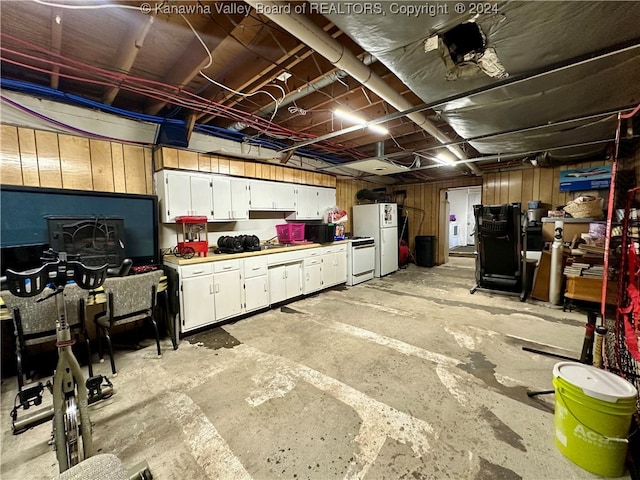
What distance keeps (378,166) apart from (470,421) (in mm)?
4239

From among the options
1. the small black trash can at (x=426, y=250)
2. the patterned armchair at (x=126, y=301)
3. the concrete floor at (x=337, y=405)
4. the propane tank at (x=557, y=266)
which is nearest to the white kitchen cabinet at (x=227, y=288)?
the concrete floor at (x=337, y=405)

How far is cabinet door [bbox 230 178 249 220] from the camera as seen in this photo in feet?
12.3

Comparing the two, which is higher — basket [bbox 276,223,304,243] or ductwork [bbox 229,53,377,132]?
ductwork [bbox 229,53,377,132]

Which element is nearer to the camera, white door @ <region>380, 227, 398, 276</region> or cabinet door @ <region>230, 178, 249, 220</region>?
cabinet door @ <region>230, 178, 249, 220</region>

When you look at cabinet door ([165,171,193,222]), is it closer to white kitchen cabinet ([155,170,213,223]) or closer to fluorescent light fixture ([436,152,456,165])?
white kitchen cabinet ([155,170,213,223])

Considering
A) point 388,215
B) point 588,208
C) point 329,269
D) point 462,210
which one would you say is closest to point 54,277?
point 329,269

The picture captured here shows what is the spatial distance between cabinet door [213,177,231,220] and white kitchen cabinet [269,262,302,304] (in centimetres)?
102

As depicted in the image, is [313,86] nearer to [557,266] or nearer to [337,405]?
[337,405]

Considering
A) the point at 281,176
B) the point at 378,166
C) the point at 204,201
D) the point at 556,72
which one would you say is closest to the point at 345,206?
the point at 378,166

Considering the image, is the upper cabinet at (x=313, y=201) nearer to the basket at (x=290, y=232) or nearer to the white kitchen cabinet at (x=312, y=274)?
the basket at (x=290, y=232)

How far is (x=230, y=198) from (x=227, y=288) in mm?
1323

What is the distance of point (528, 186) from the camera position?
564cm

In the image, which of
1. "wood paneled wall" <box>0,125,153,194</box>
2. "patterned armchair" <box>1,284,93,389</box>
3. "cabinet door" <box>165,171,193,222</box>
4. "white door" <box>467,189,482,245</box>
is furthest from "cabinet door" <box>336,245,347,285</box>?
"white door" <box>467,189,482,245</box>

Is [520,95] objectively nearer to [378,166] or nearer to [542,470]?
[542,470]
